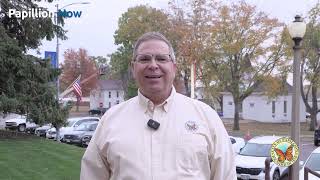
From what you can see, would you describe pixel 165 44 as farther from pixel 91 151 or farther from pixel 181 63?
pixel 181 63

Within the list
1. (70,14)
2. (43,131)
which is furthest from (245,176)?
(43,131)

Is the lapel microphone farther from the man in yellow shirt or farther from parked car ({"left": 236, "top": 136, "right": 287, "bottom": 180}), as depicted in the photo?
parked car ({"left": 236, "top": 136, "right": 287, "bottom": 180})

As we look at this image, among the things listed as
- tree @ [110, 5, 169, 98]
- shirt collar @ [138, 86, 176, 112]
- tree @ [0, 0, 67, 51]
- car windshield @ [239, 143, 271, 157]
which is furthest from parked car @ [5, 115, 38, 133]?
shirt collar @ [138, 86, 176, 112]

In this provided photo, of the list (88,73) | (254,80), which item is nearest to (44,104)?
(254,80)

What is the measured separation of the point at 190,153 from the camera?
9.18 ft

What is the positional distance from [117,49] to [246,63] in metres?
23.4

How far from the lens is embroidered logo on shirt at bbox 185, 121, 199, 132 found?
285 cm

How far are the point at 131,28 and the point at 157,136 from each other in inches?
2152

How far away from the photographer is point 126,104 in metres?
3.08

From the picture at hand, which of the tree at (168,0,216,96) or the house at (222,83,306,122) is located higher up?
the tree at (168,0,216,96)

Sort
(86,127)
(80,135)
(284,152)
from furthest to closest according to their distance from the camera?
1. (86,127)
2. (80,135)
3. (284,152)

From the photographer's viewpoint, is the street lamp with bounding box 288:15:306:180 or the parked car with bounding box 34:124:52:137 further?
the parked car with bounding box 34:124:52:137

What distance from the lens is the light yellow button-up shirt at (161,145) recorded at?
2.79 m

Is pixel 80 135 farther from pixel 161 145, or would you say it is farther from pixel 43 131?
pixel 161 145
